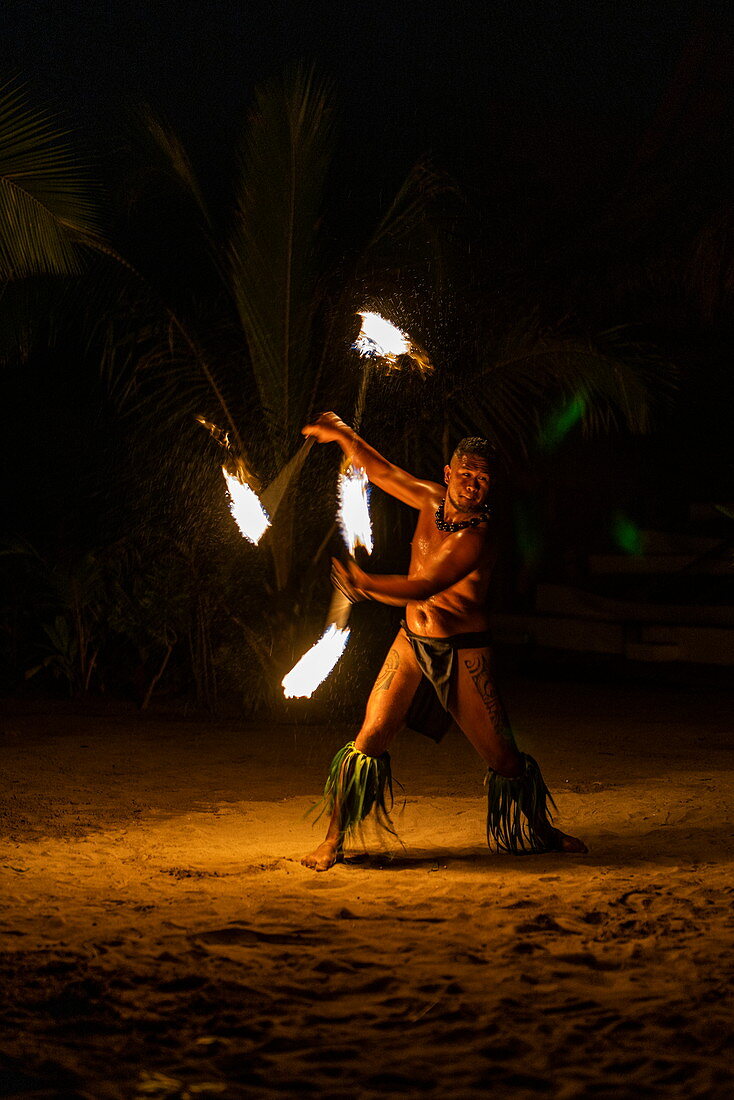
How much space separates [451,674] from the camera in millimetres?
4992

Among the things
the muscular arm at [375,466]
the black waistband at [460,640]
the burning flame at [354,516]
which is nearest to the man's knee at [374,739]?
the black waistband at [460,640]

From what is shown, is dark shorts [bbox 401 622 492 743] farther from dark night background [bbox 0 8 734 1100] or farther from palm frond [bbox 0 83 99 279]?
palm frond [bbox 0 83 99 279]

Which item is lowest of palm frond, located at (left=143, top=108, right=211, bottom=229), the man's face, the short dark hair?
the man's face

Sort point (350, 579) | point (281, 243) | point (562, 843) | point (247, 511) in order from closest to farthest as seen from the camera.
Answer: point (350, 579), point (562, 843), point (247, 511), point (281, 243)

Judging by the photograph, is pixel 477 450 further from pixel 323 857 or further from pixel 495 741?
pixel 323 857

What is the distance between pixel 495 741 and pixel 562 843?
0.57 m

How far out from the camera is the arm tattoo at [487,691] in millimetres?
5004

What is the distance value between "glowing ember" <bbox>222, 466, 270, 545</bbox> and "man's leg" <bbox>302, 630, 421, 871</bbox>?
2.87 feet

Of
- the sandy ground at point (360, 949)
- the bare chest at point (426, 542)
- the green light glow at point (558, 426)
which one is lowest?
the sandy ground at point (360, 949)

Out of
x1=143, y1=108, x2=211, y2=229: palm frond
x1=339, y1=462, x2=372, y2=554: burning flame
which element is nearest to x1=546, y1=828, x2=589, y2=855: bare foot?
x1=339, y1=462, x2=372, y2=554: burning flame

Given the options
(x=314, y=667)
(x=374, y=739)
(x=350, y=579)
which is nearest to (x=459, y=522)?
(x=350, y=579)

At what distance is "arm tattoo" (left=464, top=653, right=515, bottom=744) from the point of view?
5.00m

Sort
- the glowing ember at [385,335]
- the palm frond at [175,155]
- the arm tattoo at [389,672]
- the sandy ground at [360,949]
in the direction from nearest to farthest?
the sandy ground at [360,949], the arm tattoo at [389,672], the glowing ember at [385,335], the palm frond at [175,155]

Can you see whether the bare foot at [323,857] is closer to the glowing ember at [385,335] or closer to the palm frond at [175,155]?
the glowing ember at [385,335]
